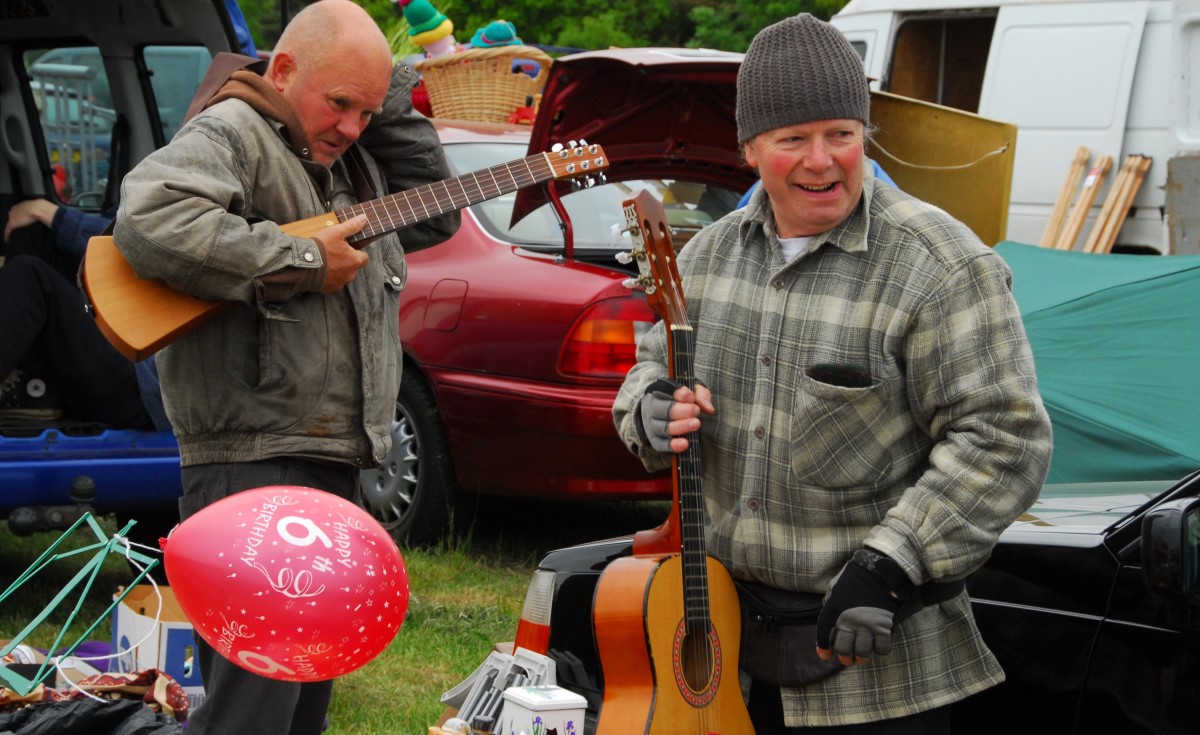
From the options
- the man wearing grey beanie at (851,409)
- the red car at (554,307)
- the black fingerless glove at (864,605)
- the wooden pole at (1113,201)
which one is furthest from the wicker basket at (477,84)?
the black fingerless glove at (864,605)

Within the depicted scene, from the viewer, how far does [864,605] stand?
2.38 meters

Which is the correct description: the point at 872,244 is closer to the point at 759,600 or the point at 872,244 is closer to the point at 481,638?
the point at 759,600

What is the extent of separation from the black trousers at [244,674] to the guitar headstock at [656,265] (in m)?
0.89

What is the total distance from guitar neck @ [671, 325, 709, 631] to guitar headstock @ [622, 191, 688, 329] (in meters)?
0.04

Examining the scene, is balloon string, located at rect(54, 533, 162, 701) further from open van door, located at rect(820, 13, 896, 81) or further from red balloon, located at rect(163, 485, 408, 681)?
open van door, located at rect(820, 13, 896, 81)

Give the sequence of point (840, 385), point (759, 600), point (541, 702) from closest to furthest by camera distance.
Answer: point (840, 385)
point (759, 600)
point (541, 702)

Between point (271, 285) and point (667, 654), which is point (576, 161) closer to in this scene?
point (271, 285)

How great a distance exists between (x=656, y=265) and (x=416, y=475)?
3.76 meters

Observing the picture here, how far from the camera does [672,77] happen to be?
17.5 ft

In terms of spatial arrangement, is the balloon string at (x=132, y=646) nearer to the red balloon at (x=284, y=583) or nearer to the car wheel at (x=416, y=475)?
the red balloon at (x=284, y=583)

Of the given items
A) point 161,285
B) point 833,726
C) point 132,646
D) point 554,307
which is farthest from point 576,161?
point 554,307

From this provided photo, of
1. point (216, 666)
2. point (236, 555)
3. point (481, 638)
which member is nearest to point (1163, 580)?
point (236, 555)

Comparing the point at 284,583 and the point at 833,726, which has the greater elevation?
the point at 284,583

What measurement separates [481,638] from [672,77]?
2.09 metres
